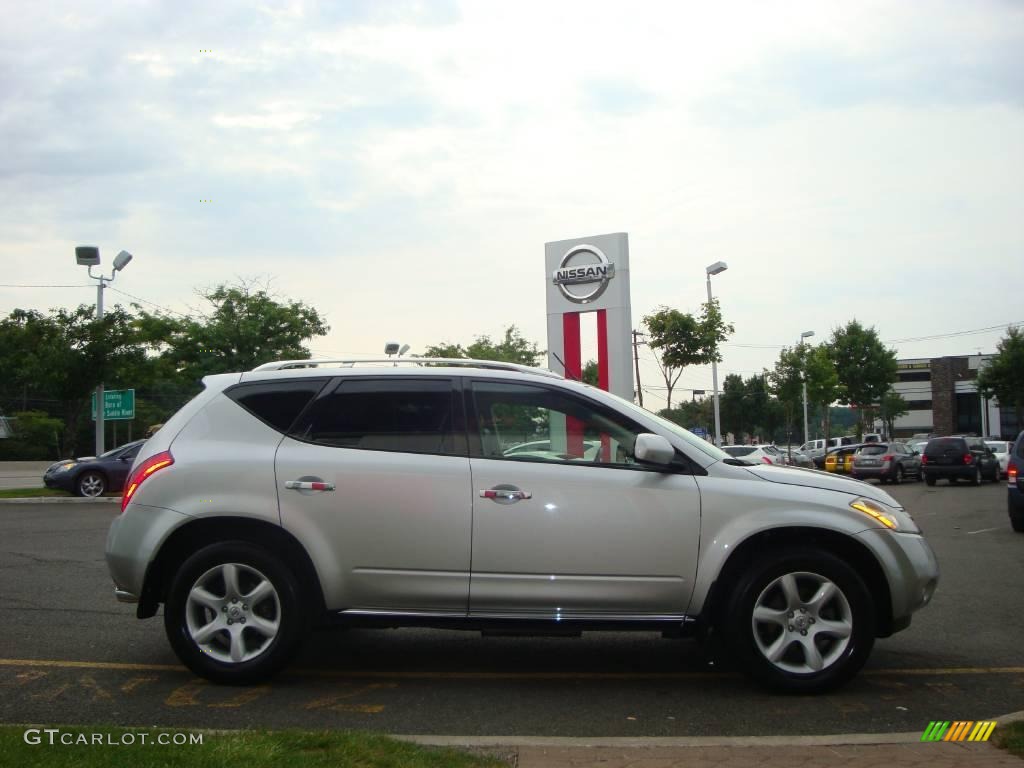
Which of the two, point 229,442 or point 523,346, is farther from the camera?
point 523,346

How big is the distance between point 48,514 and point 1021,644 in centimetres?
1709

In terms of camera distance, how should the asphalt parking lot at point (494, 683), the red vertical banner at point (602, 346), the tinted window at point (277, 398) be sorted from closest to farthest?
1. the asphalt parking lot at point (494, 683)
2. the tinted window at point (277, 398)
3. the red vertical banner at point (602, 346)

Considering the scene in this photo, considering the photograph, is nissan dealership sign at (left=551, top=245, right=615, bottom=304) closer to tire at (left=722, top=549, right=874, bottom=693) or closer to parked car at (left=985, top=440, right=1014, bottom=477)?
tire at (left=722, top=549, right=874, bottom=693)

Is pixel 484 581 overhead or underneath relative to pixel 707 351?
underneath

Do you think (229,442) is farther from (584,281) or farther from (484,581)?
(584,281)

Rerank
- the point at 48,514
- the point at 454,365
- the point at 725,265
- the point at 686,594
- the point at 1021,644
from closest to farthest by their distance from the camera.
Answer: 1. the point at 686,594
2. the point at 454,365
3. the point at 1021,644
4. the point at 48,514
5. the point at 725,265

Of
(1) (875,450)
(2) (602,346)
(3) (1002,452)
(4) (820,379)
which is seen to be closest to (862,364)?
(4) (820,379)

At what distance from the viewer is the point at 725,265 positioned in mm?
36125

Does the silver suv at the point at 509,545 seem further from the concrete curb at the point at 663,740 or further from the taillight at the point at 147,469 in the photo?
the concrete curb at the point at 663,740

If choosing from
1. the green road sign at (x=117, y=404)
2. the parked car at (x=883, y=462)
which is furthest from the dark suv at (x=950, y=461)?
the green road sign at (x=117, y=404)

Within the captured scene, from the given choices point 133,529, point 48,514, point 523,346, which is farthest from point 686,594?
point 523,346

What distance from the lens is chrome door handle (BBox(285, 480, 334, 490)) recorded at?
537cm

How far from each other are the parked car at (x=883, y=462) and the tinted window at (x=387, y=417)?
30.1 metres

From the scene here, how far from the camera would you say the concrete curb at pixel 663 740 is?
14.1 feet
